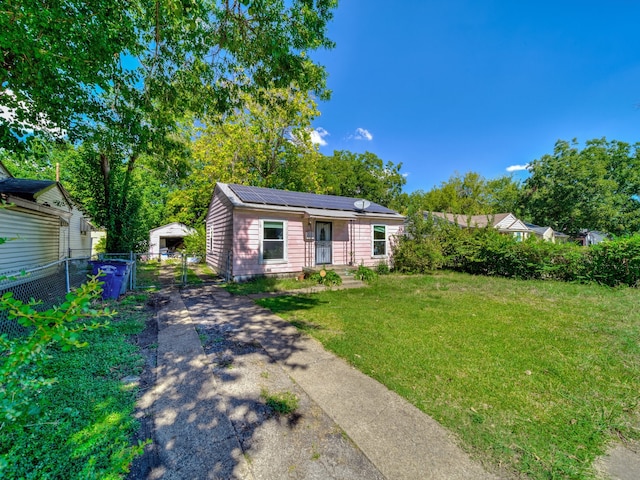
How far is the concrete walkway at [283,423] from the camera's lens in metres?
1.87

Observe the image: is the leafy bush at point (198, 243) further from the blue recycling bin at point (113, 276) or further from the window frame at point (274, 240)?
the blue recycling bin at point (113, 276)

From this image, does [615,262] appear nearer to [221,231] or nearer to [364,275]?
[364,275]

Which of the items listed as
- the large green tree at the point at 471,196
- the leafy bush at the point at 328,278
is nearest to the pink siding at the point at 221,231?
the leafy bush at the point at 328,278

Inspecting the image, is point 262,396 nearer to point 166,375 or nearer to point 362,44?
point 166,375

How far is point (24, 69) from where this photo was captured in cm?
471

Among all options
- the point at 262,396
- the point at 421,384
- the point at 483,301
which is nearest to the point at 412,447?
the point at 421,384

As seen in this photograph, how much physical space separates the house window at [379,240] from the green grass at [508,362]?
565 cm

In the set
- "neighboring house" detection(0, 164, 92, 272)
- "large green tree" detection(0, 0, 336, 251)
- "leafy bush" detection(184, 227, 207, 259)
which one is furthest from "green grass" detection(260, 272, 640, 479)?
"leafy bush" detection(184, 227, 207, 259)

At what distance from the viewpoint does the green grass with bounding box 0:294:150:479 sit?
5.68 feet

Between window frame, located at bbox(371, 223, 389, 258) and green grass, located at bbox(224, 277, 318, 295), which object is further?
window frame, located at bbox(371, 223, 389, 258)

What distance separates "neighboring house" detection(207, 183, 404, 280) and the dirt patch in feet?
13.6

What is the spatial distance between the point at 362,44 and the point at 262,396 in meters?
12.0

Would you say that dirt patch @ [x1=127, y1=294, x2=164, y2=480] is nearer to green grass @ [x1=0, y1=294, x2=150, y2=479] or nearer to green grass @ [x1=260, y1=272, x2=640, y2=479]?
green grass @ [x1=0, y1=294, x2=150, y2=479]

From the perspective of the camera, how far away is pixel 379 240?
509 inches
